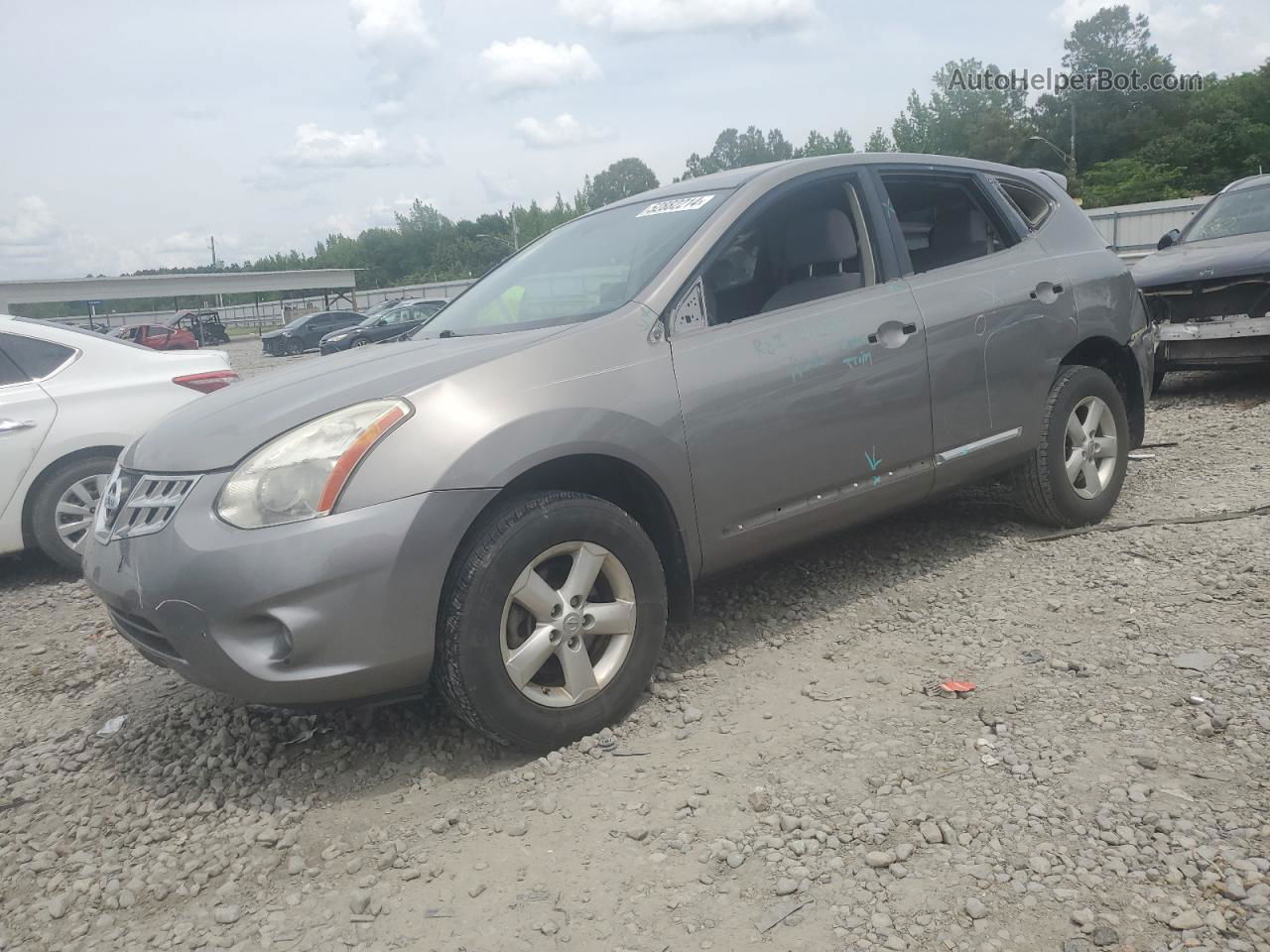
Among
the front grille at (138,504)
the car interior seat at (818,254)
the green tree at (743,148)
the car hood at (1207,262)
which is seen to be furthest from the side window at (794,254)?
the green tree at (743,148)

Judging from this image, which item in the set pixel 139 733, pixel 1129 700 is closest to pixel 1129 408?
pixel 1129 700

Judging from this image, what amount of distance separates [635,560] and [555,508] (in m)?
0.33

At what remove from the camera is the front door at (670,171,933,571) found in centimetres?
337

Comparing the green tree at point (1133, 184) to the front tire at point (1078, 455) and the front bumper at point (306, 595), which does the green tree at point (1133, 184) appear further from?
the front bumper at point (306, 595)

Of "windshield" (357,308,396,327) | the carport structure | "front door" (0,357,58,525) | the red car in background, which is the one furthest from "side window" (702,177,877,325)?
the carport structure

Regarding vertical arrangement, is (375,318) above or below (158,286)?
below

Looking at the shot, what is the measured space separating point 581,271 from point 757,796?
2059 mm

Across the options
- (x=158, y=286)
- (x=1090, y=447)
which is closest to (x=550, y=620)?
(x=1090, y=447)

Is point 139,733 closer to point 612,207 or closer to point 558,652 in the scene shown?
point 558,652

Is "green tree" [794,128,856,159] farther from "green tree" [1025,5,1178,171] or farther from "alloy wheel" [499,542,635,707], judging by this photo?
"alloy wheel" [499,542,635,707]

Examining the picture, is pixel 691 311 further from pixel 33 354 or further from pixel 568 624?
pixel 33 354

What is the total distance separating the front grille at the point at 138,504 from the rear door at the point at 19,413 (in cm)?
265

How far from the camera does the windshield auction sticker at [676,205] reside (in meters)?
3.78

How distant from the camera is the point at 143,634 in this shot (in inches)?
116
